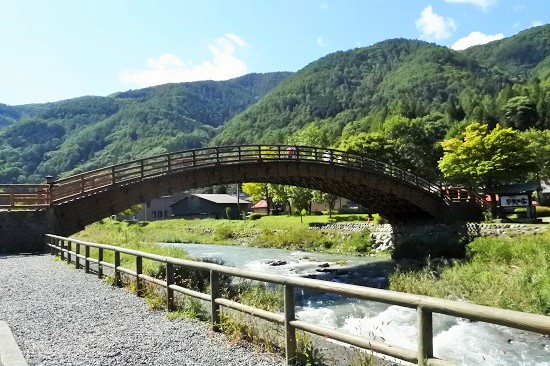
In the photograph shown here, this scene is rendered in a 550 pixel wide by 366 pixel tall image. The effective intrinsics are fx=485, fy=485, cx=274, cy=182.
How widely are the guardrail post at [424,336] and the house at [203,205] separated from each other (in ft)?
275

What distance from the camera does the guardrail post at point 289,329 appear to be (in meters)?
6.34

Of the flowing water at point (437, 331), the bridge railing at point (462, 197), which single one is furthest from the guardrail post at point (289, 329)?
the bridge railing at point (462, 197)

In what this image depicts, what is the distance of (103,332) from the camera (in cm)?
807

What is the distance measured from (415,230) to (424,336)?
34795 mm

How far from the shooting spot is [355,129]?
128 meters

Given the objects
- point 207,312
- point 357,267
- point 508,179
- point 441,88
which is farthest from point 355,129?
point 207,312

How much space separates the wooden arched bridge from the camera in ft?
78.4

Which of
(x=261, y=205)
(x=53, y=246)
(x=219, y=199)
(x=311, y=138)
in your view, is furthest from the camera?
(x=219, y=199)

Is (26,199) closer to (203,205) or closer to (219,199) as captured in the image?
(203,205)

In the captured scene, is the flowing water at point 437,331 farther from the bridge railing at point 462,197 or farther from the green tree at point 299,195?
the green tree at point 299,195

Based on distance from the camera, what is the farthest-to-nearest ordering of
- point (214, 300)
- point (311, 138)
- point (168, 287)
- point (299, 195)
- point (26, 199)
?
point (311, 138)
point (299, 195)
point (26, 199)
point (168, 287)
point (214, 300)

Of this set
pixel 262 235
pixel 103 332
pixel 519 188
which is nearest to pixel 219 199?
pixel 262 235

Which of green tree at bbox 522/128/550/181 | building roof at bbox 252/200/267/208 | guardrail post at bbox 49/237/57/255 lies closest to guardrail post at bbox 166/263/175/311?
guardrail post at bbox 49/237/57/255

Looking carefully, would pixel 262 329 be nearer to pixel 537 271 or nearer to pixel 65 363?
pixel 65 363
